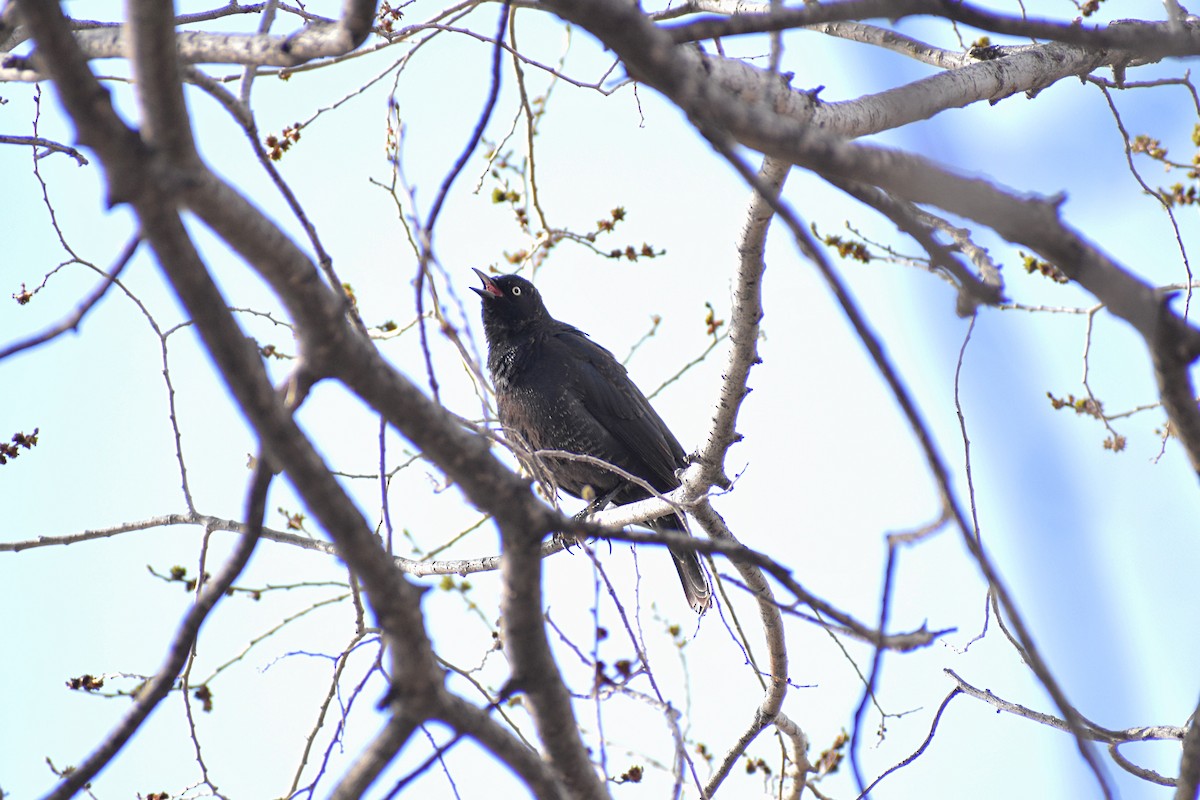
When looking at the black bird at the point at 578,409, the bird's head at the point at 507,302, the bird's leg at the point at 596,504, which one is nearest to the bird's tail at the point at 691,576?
the black bird at the point at 578,409

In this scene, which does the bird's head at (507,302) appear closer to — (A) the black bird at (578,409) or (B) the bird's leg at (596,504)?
(A) the black bird at (578,409)

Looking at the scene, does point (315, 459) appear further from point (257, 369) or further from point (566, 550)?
point (566, 550)

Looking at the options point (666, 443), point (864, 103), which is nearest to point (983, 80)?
point (864, 103)

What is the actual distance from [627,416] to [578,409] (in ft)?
0.89

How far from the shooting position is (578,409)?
5508mm

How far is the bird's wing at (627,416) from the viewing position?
553 cm

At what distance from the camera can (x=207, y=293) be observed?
123 cm

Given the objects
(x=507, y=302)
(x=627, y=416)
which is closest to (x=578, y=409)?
(x=627, y=416)

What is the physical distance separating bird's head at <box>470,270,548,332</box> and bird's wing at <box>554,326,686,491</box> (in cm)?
33

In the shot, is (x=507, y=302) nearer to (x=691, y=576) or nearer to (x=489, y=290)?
(x=489, y=290)

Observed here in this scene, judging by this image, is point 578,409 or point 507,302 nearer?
point 578,409

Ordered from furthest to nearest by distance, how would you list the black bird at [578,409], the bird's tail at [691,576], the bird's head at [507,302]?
the bird's head at [507,302]
the black bird at [578,409]
the bird's tail at [691,576]

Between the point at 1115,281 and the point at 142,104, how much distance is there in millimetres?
1176

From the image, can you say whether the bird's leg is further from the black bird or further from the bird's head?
the bird's head
